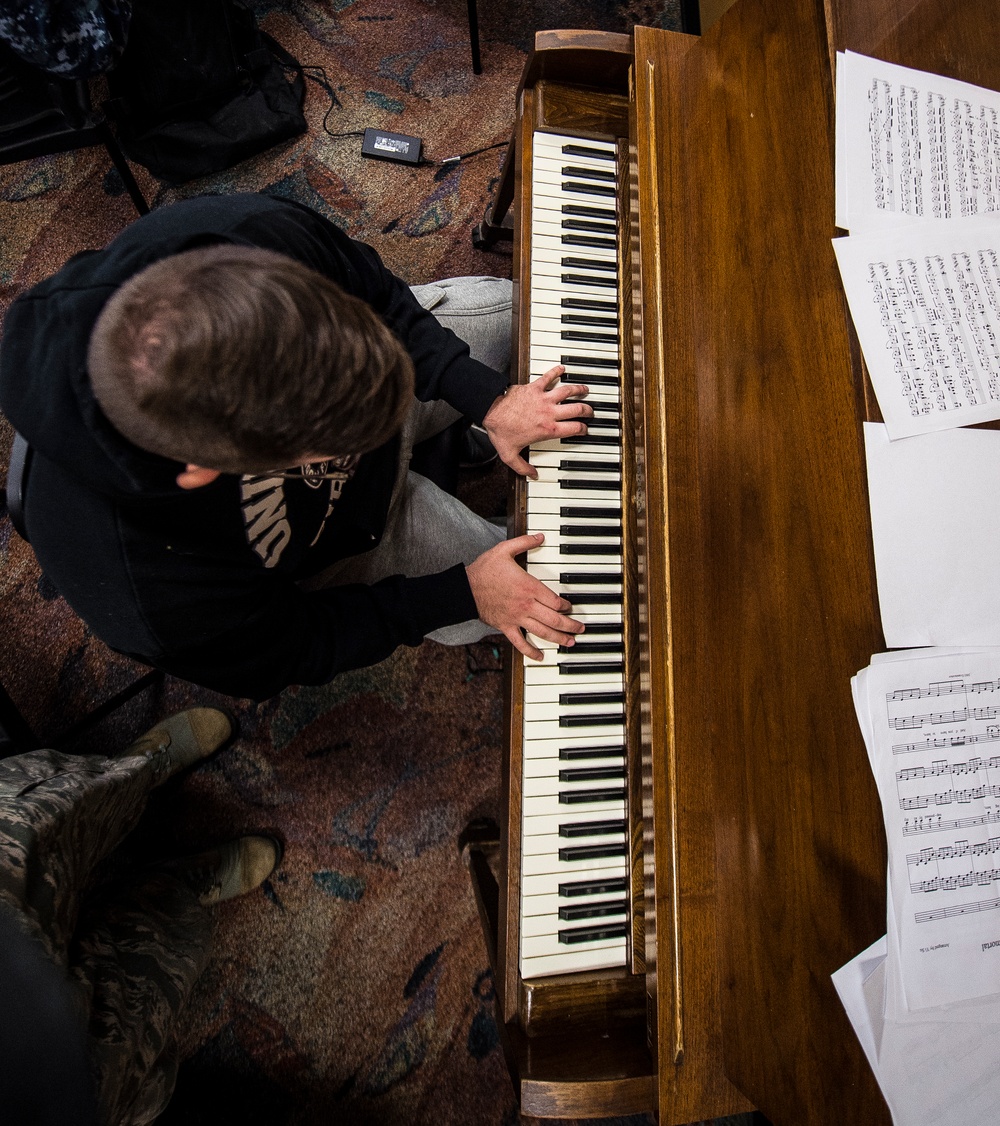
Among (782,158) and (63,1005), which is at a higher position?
(782,158)

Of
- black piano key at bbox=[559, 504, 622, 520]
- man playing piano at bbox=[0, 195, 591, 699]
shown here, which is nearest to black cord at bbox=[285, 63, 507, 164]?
man playing piano at bbox=[0, 195, 591, 699]

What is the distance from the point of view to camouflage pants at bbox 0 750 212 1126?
1.11 metres

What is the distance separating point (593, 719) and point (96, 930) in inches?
40.6

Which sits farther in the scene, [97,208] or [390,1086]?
[97,208]

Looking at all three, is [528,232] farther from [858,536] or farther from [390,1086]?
[390,1086]

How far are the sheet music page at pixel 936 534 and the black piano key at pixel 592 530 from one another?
42 cm

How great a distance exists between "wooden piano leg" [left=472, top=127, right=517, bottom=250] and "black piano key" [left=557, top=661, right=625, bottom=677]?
1194mm

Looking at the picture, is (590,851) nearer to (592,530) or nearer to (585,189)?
(592,530)

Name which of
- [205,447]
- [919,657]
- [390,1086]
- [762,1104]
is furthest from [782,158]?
[390,1086]

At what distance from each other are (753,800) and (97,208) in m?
2.35

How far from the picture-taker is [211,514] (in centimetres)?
93

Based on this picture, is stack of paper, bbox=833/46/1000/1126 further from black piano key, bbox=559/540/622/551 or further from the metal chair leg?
the metal chair leg

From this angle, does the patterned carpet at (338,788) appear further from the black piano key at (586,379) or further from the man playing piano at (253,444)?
the black piano key at (586,379)

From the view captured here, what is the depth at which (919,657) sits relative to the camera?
0.94 meters
